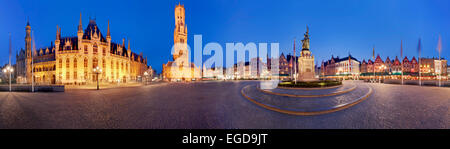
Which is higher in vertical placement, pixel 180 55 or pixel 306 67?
pixel 180 55

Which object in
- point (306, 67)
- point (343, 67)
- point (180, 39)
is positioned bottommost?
point (306, 67)

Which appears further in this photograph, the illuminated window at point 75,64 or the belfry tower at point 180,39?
the belfry tower at point 180,39

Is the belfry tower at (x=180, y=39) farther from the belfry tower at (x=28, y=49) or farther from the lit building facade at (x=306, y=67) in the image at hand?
the lit building facade at (x=306, y=67)

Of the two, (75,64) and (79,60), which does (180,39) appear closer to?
(79,60)

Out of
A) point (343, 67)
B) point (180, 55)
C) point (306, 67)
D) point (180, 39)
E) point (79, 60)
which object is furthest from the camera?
point (343, 67)

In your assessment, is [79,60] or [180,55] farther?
[180,55]

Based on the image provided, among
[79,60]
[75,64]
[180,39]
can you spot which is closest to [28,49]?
[75,64]

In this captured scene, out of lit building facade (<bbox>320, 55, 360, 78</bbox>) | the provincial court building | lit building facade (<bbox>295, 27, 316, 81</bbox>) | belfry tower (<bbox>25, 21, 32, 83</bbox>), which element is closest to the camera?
lit building facade (<bbox>295, 27, 316, 81</bbox>)

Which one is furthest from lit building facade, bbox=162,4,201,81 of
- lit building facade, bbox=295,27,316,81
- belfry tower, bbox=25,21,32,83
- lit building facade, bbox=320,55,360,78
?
lit building facade, bbox=320,55,360,78

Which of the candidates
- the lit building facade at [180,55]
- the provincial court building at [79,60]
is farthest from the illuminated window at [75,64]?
the lit building facade at [180,55]

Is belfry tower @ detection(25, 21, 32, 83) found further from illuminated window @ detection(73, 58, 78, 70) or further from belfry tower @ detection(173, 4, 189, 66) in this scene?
belfry tower @ detection(173, 4, 189, 66)
